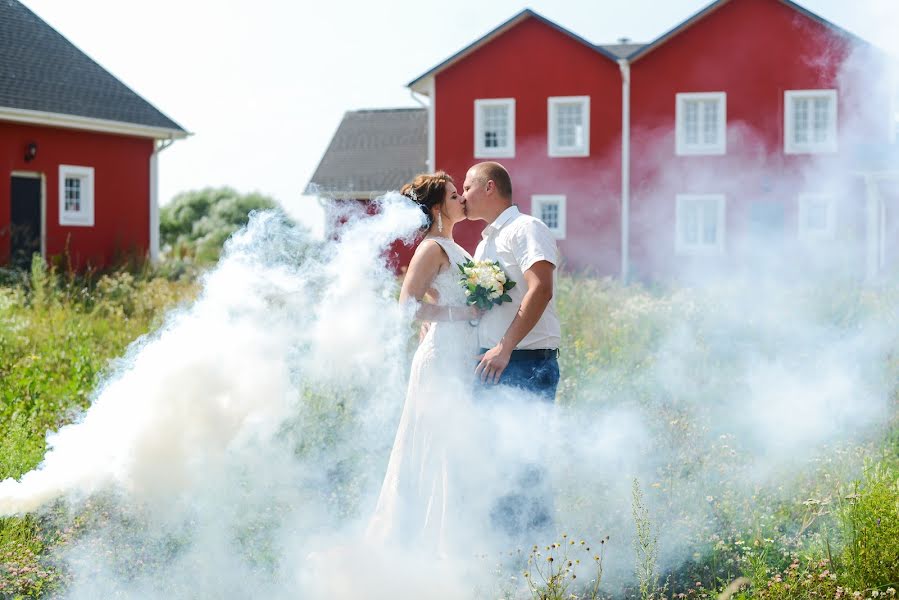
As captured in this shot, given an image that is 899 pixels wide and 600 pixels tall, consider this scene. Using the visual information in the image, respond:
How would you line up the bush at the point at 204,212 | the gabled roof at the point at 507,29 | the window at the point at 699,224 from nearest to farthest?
the window at the point at 699,224
the gabled roof at the point at 507,29
the bush at the point at 204,212

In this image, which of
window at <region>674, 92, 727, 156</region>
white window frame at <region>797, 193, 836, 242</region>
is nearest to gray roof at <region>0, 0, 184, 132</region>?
window at <region>674, 92, 727, 156</region>

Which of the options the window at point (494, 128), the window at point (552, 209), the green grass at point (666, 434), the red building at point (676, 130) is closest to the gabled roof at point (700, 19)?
the red building at point (676, 130)

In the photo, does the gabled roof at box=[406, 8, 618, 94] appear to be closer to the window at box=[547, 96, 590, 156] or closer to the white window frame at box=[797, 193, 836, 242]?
the window at box=[547, 96, 590, 156]

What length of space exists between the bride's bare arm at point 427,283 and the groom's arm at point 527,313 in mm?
281

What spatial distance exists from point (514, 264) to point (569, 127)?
798 inches

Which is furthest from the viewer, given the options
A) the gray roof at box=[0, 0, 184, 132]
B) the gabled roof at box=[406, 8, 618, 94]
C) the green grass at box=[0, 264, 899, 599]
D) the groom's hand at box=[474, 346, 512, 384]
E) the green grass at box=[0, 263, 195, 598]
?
the gabled roof at box=[406, 8, 618, 94]

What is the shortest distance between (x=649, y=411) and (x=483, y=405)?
2.70 m

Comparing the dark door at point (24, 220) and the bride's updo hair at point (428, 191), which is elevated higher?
the dark door at point (24, 220)

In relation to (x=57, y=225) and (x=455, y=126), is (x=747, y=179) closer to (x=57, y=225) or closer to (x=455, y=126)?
(x=455, y=126)

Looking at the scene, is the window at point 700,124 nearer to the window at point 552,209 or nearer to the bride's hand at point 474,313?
the window at point 552,209

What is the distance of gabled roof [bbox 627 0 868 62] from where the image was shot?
75.3 feet

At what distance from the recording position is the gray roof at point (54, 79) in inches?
784

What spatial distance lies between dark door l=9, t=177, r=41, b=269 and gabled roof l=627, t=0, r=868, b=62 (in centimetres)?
1371

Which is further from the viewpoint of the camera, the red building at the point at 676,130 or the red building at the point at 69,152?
the red building at the point at 676,130
